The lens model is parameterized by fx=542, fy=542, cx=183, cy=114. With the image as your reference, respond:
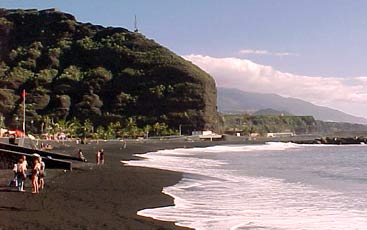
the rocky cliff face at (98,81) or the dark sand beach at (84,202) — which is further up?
the rocky cliff face at (98,81)

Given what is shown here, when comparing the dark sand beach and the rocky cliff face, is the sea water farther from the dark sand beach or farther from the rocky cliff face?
the rocky cliff face

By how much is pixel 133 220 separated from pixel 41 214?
102 inches

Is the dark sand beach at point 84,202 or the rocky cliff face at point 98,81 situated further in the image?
the rocky cliff face at point 98,81

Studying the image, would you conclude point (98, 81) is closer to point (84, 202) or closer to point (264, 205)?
point (84, 202)

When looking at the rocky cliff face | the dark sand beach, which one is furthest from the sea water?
the rocky cliff face

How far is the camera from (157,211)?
57.0 ft

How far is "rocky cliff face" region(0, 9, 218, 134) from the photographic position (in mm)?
153125

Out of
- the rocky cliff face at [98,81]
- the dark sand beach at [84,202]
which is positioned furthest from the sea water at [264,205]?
the rocky cliff face at [98,81]

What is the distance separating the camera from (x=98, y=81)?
16412 cm

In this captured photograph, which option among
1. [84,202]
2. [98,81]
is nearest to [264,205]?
[84,202]

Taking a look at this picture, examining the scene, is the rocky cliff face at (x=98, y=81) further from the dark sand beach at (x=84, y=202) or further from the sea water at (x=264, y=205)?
the sea water at (x=264, y=205)

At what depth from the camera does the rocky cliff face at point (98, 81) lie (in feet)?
502

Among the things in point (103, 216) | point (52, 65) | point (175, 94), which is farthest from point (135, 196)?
point (52, 65)

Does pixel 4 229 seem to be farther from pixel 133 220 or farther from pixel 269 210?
pixel 269 210
